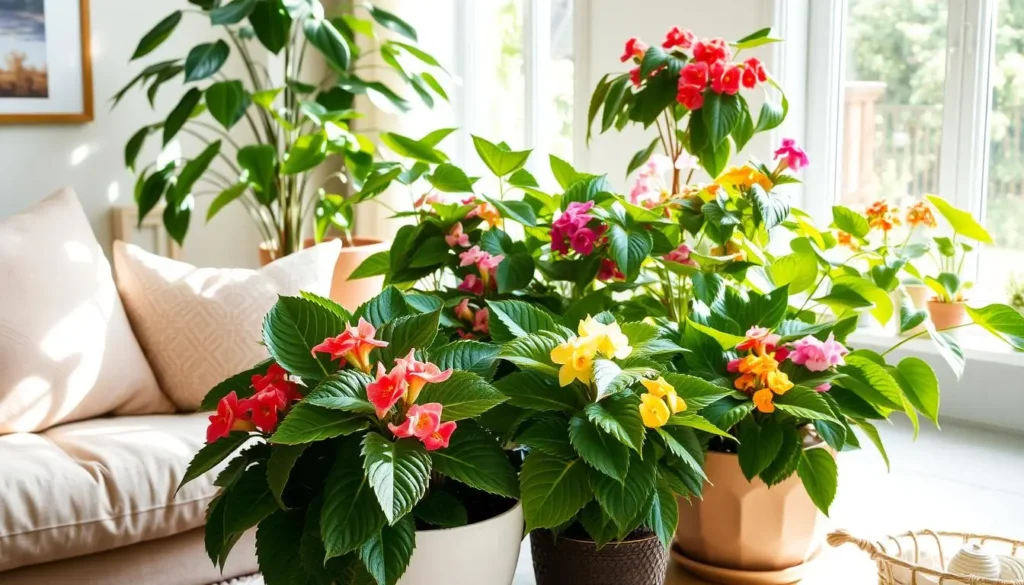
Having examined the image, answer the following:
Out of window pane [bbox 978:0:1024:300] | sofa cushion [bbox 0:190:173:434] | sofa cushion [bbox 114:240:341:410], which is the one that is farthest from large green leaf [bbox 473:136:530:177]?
window pane [bbox 978:0:1024:300]

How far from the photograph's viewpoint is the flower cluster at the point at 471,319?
1291 millimetres

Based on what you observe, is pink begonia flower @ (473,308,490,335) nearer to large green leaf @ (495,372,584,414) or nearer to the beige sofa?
large green leaf @ (495,372,584,414)

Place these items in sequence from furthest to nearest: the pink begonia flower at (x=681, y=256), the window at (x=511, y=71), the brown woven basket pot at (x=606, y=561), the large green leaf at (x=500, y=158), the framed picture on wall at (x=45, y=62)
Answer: the window at (x=511, y=71) → the framed picture on wall at (x=45, y=62) → the large green leaf at (x=500, y=158) → the pink begonia flower at (x=681, y=256) → the brown woven basket pot at (x=606, y=561)

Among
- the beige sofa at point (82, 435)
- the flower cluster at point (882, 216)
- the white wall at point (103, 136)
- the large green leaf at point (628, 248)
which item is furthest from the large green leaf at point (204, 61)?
the large green leaf at point (628, 248)

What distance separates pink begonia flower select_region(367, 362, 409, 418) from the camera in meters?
0.90

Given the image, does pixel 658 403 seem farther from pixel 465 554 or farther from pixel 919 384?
pixel 919 384

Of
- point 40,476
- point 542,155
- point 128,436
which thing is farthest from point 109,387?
point 542,155

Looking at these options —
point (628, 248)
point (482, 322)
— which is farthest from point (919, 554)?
point (482, 322)

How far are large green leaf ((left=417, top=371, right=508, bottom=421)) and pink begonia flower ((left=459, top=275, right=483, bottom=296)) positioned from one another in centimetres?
39

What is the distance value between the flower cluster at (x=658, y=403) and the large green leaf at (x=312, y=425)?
9.6 inches

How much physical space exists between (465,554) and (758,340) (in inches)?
15.0

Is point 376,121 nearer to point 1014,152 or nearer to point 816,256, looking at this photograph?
point 1014,152

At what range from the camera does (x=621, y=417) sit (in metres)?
0.95

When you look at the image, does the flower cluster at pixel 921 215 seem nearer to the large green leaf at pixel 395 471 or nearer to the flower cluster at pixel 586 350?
the flower cluster at pixel 586 350
